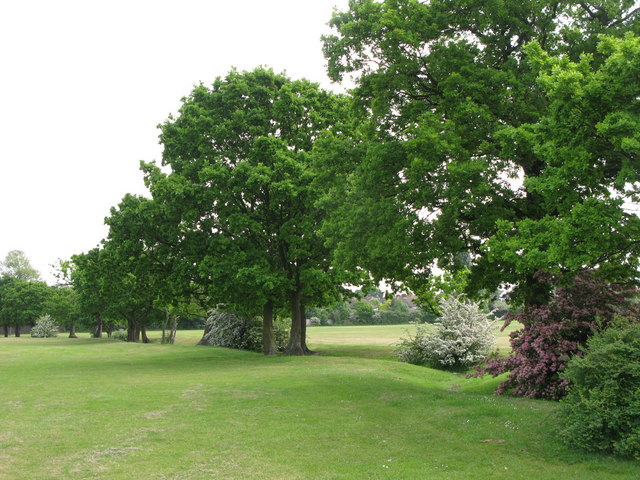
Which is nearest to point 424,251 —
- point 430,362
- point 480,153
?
point 480,153

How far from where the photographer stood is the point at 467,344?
28469 mm

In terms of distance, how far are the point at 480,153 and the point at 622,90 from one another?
672cm

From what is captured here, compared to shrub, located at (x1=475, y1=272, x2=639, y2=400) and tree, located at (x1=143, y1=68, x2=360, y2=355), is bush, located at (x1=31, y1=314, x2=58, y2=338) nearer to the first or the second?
tree, located at (x1=143, y1=68, x2=360, y2=355)

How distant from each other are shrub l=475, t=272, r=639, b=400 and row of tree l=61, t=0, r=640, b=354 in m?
0.78

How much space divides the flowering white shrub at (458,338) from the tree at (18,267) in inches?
4249

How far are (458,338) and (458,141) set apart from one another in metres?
16.0

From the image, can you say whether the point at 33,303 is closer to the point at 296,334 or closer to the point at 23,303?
the point at 23,303

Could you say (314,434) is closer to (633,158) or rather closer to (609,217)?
(609,217)

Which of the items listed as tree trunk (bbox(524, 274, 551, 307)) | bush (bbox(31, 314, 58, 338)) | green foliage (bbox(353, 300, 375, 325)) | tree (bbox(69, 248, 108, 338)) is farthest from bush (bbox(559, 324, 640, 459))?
green foliage (bbox(353, 300, 375, 325))

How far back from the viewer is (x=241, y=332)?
147 feet

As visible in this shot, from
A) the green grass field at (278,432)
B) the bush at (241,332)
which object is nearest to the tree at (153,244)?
the green grass field at (278,432)

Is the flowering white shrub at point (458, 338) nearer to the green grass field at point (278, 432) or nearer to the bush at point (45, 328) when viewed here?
the green grass field at point (278, 432)

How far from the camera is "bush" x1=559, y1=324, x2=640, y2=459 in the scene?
9141mm

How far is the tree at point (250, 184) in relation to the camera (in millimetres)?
28672
